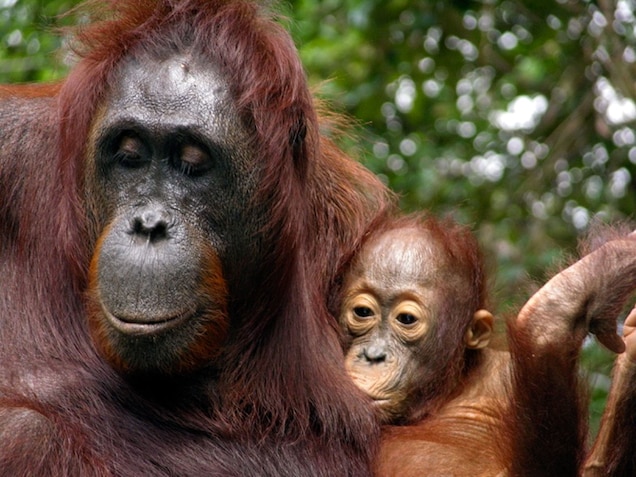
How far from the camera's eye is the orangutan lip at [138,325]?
321cm

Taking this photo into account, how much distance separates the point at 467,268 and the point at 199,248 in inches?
58.6

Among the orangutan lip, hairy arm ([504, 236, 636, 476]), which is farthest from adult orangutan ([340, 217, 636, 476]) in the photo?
the orangutan lip

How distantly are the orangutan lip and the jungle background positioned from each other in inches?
98.2

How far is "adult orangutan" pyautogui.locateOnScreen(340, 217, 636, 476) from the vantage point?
3506mm

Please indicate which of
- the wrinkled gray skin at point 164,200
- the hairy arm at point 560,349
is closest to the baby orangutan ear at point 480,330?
the hairy arm at point 560,349

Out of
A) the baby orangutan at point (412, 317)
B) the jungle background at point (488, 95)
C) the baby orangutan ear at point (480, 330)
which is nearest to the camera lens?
the baby orangutan at point (412, 317)

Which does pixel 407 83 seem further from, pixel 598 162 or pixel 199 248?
pixel 199 248

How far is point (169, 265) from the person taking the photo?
3.20 meters

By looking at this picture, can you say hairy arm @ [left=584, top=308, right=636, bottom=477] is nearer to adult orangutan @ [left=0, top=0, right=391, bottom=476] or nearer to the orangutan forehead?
adult orangutan @ [left=0, top=0, right=391, bottom=476]

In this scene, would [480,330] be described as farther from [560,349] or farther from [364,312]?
[560,349]

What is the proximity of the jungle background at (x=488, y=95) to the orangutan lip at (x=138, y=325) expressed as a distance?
8.18 ft

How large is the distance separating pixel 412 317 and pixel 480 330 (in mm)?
337

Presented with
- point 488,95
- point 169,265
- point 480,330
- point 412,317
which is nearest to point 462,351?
point 480,330

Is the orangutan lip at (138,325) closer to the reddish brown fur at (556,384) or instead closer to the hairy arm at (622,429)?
the reddish brown fur at (556,384)
